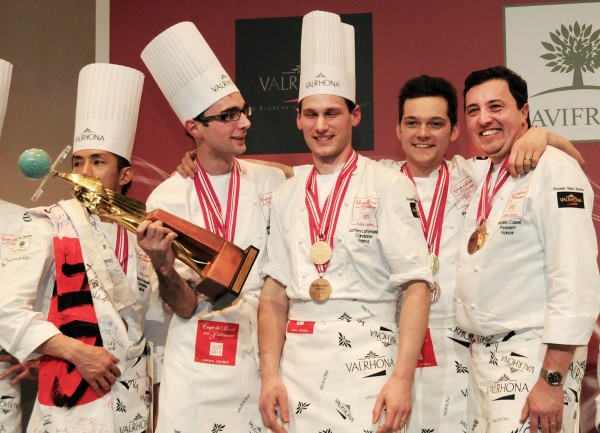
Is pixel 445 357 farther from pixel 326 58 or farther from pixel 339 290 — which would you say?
pixel 326 58

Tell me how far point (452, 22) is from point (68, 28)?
1898 mm

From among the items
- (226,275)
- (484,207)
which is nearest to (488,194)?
(484,207)

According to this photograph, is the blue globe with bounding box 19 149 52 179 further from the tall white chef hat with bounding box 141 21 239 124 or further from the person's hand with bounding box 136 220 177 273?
the tall white chef hat with bounding box 141 21 239 124

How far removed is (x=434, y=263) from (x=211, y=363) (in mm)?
817

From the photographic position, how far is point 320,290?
243 centimetres

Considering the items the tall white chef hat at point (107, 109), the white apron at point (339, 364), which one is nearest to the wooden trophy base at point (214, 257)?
the white apron at point (339, 364)

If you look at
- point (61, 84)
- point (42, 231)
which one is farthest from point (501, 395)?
point (61, 84)

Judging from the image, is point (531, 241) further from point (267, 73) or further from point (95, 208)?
point (267, 73)

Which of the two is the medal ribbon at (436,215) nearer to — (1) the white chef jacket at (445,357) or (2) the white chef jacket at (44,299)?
(1) the white chef jacket at (445,357)

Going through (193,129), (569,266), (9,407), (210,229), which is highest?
(193,129)

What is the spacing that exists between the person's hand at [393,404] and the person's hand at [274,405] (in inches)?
11.3

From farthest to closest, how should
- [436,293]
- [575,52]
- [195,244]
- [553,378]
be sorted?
[575,52], [436,293], [195,244], [553,378]

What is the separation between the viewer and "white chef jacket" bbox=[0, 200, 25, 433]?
275 cm

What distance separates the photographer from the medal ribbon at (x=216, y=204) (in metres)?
2.72
